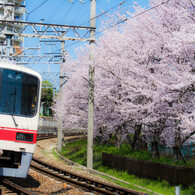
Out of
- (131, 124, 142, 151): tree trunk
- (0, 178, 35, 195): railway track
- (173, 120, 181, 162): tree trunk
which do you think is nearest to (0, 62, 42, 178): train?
(0, 178, 35, 195): railway track

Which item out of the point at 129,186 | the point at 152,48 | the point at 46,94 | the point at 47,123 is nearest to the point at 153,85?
the point at 152,48

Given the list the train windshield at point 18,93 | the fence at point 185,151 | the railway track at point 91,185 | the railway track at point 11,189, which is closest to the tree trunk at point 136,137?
the fence at point 185,151

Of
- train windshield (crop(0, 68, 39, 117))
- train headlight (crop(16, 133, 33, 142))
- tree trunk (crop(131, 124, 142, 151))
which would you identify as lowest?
tree trunk (crop(131, 124, 142, 151))

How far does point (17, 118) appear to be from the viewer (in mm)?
8281

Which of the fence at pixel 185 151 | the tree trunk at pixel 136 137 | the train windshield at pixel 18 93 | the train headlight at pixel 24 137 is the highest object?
the train windshield at pixel 18 93

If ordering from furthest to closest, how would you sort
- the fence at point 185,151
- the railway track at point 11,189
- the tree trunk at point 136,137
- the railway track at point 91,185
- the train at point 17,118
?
the fence at point 185,151, the tree trunk at point 136,137, the railway track at point 91,185, the railway track at point 11,189, the train at point 17,118

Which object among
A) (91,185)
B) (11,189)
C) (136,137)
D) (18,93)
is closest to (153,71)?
(136,137)

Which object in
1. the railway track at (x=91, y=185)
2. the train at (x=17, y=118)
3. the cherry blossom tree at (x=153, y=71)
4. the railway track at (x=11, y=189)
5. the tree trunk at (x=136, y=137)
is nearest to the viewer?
the train at (x=17, y=118)

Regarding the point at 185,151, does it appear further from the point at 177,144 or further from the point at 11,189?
the point at 11,189

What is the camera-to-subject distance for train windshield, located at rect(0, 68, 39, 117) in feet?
26.6

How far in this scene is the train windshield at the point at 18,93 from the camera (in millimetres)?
8119

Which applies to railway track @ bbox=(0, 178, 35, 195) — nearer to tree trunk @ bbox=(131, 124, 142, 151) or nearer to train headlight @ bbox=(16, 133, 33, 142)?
train headlight @ bbox=(16, 133, 33, 142)

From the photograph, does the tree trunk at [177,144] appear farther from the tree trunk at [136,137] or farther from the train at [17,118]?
the train at [17,118]

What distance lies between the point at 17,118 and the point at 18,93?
0.65 m
